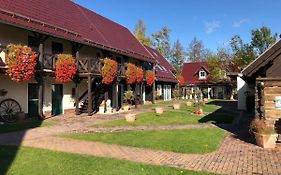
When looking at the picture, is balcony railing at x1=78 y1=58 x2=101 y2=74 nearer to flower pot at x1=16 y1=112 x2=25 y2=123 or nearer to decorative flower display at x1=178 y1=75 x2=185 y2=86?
flower pot at x1=16 y1=112 x2=25 y2=123

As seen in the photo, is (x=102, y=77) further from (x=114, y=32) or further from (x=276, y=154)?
(x=276, y=154)

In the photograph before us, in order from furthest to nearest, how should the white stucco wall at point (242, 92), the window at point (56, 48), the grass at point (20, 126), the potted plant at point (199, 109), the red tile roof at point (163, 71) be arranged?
the red tile roof at point (163, 71) < the white stucco wall at point (242, 92) < the potted plant at point (199, 109) < the window at point (56, 48) < the grass at point (20, 126)

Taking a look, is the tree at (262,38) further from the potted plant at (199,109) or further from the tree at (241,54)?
the potted plant at (199,109)

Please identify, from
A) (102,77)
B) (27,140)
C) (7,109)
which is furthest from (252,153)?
(102,77)

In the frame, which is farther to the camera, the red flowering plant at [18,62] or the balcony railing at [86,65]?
the balcony railing at [86,65]

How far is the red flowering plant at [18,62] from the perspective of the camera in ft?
45.7

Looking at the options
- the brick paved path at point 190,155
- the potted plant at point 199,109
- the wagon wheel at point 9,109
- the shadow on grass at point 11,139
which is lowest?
the brick paved path at point 190,155

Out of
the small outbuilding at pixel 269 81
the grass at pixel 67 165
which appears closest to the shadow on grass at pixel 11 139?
the grass at pixel 67 165

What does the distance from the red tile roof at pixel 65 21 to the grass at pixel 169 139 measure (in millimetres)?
7424

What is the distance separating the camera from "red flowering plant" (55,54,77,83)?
17.2 m

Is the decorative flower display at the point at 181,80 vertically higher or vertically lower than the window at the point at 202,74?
lower

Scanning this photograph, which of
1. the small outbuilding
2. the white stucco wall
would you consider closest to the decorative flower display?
the white stucco wall

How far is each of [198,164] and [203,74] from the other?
45545mm

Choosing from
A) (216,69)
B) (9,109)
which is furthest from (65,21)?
(216,69)
